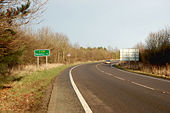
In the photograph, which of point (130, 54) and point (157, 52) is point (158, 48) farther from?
point (130, 54)

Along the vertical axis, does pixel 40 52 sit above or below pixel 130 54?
above

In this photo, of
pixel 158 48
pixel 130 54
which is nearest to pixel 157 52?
pixel 158 48

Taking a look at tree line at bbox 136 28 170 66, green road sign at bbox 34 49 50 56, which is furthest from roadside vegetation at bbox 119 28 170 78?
green road sign at bbox 34 49 50 56

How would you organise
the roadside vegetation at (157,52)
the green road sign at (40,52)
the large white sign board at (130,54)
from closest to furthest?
the roadside vegetation at (157,52)
the green road sign at (40,52)
the large white sign board at (130,54)

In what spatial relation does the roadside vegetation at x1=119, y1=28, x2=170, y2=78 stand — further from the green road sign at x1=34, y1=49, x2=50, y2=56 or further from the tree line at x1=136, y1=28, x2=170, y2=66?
the green road sign at x1=34, y1=49, x2=50, y2=56

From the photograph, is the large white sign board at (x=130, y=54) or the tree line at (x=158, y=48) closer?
the tree line at (x=158, y=48)

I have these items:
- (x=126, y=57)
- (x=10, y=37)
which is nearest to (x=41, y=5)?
(x=10, y=37)

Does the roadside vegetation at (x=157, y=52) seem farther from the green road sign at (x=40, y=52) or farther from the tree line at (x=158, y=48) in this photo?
the green road sign at (x=40, y=52)

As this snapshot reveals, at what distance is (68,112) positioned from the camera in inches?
192

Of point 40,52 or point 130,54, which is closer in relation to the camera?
point 40,52

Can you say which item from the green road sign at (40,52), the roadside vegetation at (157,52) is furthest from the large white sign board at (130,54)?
the green road sign at (40,52)

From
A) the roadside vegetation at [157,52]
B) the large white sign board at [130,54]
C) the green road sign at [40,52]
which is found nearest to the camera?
the roadside vegetation at [157,52]

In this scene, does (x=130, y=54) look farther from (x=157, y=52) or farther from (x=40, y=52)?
(x=40, y=52)

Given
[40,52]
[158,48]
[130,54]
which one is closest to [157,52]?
[158,48]
